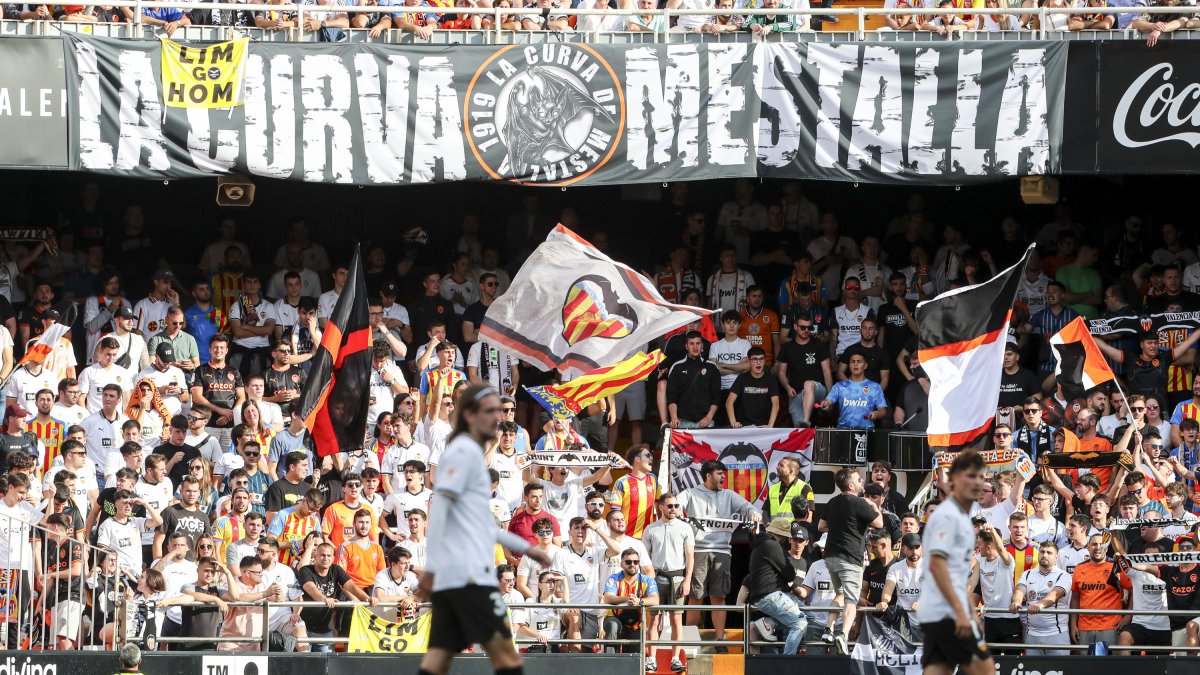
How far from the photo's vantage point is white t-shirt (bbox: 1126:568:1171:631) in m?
16.1

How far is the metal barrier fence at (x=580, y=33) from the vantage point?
1955 centimetres

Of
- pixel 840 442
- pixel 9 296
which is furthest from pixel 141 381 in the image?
pixel 840 442

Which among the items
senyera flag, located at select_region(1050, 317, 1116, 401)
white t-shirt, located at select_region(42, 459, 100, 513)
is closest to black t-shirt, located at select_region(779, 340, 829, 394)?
senyera flag, located at select_region(1050, 317, 1116, 401)

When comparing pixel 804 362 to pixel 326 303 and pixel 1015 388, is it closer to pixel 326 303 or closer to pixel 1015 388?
pixel 1015 388

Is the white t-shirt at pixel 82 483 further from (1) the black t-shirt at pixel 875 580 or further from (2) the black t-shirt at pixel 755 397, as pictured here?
(1) the black t-shirt at pixel 875 580

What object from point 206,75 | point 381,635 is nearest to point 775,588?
point 381,635

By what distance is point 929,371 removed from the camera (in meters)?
17.5

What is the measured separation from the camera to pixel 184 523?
648 inches

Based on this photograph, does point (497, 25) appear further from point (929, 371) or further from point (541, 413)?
point (929, 371)

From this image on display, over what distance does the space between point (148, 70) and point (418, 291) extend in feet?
14.6

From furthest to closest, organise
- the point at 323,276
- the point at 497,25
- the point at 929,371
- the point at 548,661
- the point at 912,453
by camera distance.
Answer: the point at 323,276
the point at 497,25
the point at 912,453
the point at 929,371
the point at 548,661

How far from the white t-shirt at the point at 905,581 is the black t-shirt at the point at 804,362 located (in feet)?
13.6

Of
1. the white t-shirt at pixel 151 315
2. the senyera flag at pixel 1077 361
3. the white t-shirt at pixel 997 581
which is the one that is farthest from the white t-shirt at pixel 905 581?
the white t-shirt at pixel 151 315

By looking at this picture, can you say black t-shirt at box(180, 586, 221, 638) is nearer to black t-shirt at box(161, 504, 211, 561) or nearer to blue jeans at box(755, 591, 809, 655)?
black t-shirt at box(161, 504, 211, 561)
